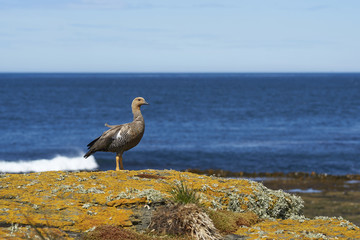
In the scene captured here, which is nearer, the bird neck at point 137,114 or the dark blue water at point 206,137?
the bird neck at point 137,114

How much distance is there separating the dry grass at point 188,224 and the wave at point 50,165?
36010mm

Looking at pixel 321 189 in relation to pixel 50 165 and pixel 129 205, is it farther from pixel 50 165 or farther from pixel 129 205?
pixel 50 165

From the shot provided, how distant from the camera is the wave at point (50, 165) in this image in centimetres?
4456

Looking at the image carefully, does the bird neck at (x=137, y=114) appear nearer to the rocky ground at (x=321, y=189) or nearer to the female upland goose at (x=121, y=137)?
the female upland goose at (x=121, y=137)

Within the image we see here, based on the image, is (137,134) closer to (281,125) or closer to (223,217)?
(223,217)

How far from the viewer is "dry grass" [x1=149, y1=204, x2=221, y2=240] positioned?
28.2 feet

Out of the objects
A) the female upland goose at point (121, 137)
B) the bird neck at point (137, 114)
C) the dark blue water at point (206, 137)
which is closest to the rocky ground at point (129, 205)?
the female upland goose at point (121, 137)

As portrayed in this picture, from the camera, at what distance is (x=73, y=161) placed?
48.0 m

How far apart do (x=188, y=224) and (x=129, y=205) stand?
1504 mm

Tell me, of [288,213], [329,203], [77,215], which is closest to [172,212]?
[77,215]

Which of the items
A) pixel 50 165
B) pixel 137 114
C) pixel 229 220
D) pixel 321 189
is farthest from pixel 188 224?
pixel 50 165

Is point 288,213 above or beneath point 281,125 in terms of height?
above

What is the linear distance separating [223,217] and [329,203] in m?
21.0

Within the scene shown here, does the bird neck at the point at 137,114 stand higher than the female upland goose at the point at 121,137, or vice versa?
the bird neck at the point at 137,114
